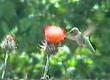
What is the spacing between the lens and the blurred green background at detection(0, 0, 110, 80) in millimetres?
5883

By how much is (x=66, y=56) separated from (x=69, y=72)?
45cm

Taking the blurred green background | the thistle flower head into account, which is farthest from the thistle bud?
the blurred green background

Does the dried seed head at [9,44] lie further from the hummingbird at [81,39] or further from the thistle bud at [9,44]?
the hummingbird at [81,39]

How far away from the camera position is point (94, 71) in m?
6.41

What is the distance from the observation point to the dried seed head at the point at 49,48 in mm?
2809

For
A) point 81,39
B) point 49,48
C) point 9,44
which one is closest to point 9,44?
point 9,44

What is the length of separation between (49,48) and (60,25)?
3.21 metres

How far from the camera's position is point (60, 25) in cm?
600

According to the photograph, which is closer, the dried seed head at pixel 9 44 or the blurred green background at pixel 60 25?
the dried seed head at pixel 9 44

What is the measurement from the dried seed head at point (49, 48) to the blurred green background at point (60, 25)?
274cm

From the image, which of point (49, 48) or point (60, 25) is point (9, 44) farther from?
point (60, 25)

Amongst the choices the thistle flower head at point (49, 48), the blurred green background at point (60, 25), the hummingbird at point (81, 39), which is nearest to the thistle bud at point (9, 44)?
the thistle flower head at point (49, 48)

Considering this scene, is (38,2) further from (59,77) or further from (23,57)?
(59,77)

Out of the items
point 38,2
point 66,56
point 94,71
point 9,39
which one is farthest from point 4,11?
point 9,39
